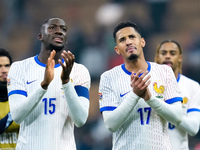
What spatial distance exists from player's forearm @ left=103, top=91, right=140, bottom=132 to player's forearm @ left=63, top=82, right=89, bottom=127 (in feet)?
0.86

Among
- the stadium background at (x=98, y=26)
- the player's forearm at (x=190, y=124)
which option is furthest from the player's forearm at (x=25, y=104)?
the stadium background at (x=98, y=26)

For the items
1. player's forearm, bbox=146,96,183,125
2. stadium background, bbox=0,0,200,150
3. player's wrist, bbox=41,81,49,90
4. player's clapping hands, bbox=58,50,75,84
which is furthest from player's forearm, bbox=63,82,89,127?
stadium background, bbox=0,0,200,150

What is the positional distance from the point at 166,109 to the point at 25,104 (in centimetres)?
141

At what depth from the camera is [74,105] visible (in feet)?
14.7

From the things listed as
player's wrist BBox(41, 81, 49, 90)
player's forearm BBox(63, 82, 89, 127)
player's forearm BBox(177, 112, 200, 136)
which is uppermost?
player's wrist BBox(41, 81, 49, 90)

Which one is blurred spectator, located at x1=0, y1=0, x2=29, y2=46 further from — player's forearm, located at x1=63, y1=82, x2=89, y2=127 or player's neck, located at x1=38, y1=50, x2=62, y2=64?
player's forearm, located at x1=63, y1=82, x2=89, y2=127

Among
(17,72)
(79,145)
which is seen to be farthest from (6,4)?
(17,72)

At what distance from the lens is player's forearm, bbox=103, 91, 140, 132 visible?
4398 millimetres

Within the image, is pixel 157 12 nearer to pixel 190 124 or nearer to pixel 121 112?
pixel 190 124

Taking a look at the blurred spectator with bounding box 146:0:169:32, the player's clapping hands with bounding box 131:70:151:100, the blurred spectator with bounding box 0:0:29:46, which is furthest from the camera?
the blurred spectator with bounding box 0:0:29:46

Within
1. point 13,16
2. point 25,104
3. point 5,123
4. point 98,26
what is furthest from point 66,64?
point 13,16

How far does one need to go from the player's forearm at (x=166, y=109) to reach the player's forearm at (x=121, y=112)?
0.16 m

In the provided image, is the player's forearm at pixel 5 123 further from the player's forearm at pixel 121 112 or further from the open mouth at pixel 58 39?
the player's forearm at pixel 121 112

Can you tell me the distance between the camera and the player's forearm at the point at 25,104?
445cm
